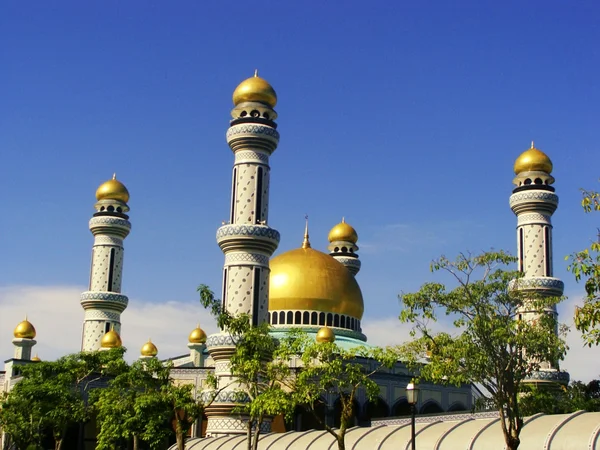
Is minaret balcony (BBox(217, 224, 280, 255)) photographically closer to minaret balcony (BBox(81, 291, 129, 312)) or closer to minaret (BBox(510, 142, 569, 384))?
minaret (BBox(510, 142, 569, 384))

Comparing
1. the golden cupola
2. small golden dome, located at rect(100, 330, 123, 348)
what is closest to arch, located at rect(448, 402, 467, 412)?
the golden cupola

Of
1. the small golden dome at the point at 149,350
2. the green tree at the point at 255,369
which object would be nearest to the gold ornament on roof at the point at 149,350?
the small golden dome at the point at 149,350

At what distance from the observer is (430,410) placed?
5419cm

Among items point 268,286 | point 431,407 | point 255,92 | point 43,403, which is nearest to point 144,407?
point 43,403

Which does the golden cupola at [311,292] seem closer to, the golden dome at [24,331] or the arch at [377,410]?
the arch at [377,410]

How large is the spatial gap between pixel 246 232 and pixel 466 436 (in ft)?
59.2

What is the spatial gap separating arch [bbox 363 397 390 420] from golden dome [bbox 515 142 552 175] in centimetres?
1497

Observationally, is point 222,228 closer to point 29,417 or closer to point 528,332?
point 29,417

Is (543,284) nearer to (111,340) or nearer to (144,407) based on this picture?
(144,407)

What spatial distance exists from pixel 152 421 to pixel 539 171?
1021 inches

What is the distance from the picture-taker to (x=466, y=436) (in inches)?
1072

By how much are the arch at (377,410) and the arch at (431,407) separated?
7.22 feet

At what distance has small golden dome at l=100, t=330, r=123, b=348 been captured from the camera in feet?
170

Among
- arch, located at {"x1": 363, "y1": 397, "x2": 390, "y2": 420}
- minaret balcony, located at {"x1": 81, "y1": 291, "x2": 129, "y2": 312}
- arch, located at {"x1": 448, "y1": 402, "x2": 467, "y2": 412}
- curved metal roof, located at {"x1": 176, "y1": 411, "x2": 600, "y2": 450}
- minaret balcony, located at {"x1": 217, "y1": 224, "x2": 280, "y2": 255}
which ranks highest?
minaret balcony, located at {"x1": 217, "y1": 224, "x2": 280, "y2": 255}
